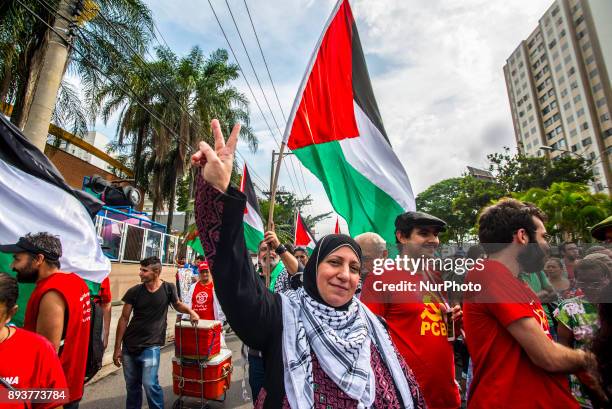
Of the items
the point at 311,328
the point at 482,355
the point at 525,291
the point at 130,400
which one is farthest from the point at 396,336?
the point at 130,400

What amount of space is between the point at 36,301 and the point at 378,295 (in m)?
2.23

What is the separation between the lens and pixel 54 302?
221 centimetres

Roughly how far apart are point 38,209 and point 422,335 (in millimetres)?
3046

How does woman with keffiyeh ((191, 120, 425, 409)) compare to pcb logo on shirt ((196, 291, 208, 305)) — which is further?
pcb logo on shirt ((196, 291, 208, 305))

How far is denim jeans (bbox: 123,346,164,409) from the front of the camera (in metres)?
3.49

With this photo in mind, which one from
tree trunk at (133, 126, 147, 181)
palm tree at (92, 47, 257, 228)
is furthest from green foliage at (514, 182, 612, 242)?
tree trunk at (133, 126, 147, 181)

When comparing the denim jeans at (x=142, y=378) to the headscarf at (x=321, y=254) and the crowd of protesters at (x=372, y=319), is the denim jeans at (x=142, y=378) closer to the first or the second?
the crowd of protesters at (x=372, y=319)

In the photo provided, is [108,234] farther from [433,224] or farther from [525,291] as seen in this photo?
[525,291]

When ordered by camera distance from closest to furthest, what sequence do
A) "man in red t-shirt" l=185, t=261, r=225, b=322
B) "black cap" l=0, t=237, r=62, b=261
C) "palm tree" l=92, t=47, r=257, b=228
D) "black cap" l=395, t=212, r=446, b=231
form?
"black cap" l=0, t=237, r=62, b=261
"black cap" l=395, t=212, r=446, b=231
"man in red t-shirt" l=185, t=261, r=225, b=322
"palm tree" l=92, t=47, r=257, b=228

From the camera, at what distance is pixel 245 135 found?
2242 centimetres

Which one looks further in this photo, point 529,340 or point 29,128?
point 29,128

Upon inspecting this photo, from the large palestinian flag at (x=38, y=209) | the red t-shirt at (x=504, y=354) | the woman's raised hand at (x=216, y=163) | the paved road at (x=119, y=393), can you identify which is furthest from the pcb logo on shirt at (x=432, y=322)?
the paved road at (x=119, y=393)

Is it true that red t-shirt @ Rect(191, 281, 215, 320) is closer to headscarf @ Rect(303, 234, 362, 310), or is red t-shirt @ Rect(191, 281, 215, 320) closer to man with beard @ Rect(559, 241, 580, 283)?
headscarf @ Rect(303, 234, 362, 310)

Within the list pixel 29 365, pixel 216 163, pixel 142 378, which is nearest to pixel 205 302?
pixel 142 378
